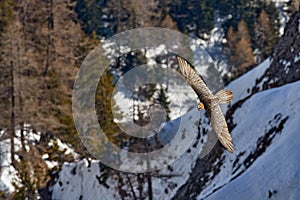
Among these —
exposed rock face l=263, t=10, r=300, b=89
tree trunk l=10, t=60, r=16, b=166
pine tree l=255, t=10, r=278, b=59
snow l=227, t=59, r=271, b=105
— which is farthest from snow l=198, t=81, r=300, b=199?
pine tree l=255, t=10, r=278, b=59

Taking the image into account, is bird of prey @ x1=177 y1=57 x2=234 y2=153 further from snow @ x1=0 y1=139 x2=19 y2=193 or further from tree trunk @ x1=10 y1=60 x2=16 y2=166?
tree trunk @ x1=10 y1=60 x2=16 y2=166

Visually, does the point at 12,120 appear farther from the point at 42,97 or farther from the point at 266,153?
the point at 266,153

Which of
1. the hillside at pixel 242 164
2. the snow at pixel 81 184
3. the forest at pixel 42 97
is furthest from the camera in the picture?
the forest at pixel 42 97

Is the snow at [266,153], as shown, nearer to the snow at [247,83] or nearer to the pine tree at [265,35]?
the snow at [247,83]

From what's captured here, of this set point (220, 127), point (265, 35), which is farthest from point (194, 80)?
point (265, 35)

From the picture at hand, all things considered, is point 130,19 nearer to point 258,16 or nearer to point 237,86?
point 258,16

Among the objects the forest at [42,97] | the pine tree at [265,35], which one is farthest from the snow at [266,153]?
Answer: the pine tree at [265,35]
